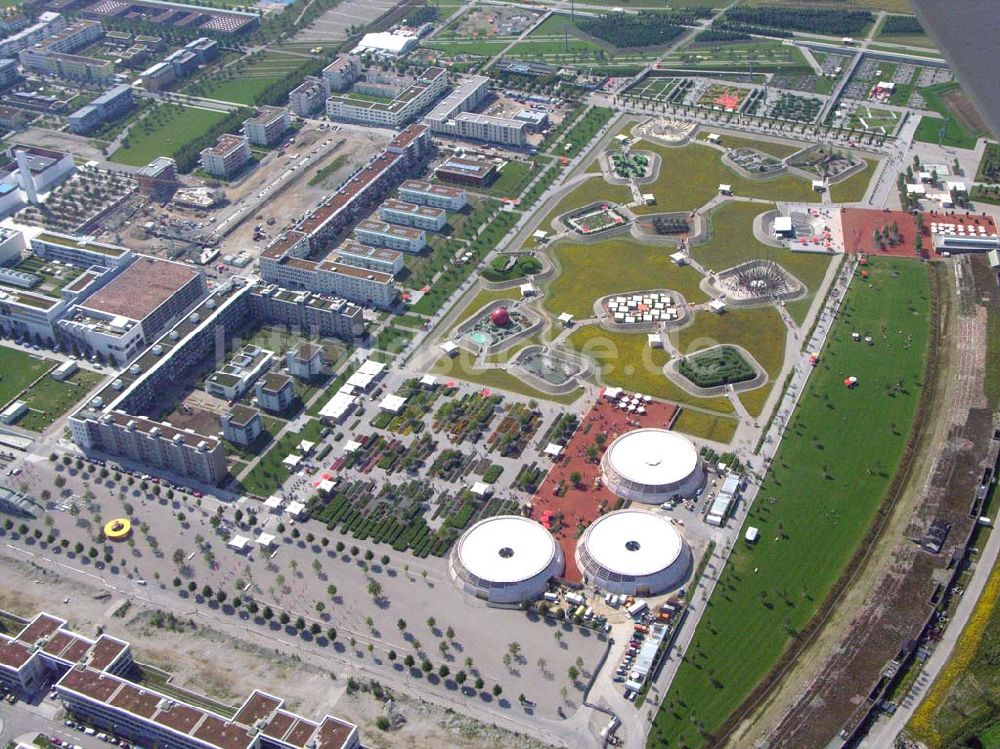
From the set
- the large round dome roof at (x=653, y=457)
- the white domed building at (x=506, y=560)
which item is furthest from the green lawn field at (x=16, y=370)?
the large round dome roof at (x=653, y=457)

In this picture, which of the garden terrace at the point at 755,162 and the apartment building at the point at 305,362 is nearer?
the apartment building at the point at 305,362

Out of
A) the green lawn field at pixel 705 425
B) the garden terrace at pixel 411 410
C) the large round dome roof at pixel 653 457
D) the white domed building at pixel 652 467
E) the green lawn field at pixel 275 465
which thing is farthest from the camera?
the garden terrace at pixel 411 410

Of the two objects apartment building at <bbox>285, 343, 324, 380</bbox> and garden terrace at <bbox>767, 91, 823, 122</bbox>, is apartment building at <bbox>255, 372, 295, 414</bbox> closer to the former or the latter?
apartment building at <bbox>285, 343, 324, 380</bbox>

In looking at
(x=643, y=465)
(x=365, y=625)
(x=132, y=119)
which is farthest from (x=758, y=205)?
(x=132, y=119)

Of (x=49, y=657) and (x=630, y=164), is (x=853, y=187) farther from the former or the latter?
(x=49, y=657)

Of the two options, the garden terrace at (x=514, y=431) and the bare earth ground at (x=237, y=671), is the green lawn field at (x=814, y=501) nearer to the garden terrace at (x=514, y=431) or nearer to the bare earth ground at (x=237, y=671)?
the bare earth ground at (x=237, y=671)

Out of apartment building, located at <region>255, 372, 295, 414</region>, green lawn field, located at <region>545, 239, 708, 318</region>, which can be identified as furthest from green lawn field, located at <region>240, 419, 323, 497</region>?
green lawn field, located at <region>545, 239, 708, 318</region>

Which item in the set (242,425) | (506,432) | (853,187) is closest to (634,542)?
(506,432)
